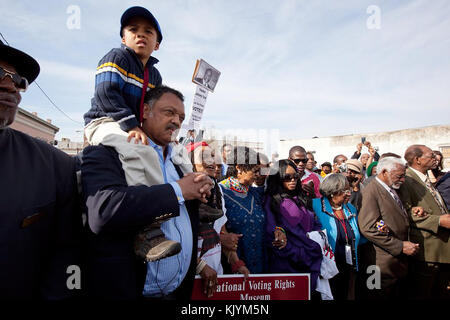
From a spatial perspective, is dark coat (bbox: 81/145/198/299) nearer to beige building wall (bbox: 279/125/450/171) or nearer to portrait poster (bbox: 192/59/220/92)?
portrait poster (bbox: 192/59/220/92)

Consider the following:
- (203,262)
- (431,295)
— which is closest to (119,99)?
(203,262)

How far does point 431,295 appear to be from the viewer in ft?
13.0

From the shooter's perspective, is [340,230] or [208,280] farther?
[340,230]

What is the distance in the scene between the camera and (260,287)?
2.38m

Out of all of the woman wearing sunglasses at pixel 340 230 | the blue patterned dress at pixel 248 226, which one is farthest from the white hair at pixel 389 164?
the blue patterned dress at pixel 248 226

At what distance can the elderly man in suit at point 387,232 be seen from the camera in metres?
3.44

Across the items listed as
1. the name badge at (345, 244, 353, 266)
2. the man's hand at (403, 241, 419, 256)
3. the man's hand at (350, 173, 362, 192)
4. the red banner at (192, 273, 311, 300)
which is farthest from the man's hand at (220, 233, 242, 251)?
the man's hand at (350, 173, 362, 192)

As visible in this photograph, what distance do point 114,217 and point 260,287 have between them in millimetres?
1634

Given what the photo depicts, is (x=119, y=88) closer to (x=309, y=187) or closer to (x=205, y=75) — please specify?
(x=309, y=187)

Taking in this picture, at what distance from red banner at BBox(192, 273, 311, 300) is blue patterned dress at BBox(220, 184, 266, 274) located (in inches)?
19.8

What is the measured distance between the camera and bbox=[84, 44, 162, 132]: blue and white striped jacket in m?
1.84

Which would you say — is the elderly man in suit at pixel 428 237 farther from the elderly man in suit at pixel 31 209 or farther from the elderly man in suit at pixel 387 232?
the elderly man in suit at pixel 31 209

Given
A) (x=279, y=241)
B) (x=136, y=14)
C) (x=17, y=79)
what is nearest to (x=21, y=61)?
(x=17, y=79)
